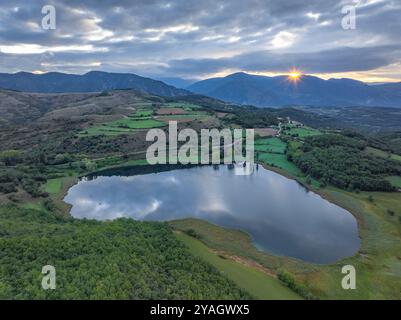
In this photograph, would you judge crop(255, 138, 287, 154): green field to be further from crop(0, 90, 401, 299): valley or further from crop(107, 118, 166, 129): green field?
crop(107, 118, 166, 129): green field

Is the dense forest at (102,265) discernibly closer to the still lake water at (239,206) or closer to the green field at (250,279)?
the green field at (250,279)

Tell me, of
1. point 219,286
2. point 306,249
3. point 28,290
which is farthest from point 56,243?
point 306,249

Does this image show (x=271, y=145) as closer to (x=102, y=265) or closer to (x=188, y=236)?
(x=188, y=236)

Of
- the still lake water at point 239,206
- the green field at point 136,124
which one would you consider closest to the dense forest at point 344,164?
the still lake water at point 239,206

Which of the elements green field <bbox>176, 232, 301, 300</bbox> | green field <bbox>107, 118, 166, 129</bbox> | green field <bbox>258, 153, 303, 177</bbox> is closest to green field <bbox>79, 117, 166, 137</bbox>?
green field <bbox>107, 118, 166, 129</bbox>

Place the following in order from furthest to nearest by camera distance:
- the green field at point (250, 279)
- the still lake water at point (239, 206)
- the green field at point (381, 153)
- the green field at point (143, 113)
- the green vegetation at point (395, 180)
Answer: the green field at point (143, 113)
the green field at point (381, 153)
the green vegetation at point (395, 180)
the still lake water at point (239, 206)
the green field at point (250, 279)
